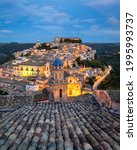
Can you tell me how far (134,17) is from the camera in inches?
145

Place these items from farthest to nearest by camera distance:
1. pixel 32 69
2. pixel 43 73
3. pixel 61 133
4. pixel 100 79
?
1. pixel 32 69
2. pixel 43 73
3. pixel 100 79
4. pixel 61 133

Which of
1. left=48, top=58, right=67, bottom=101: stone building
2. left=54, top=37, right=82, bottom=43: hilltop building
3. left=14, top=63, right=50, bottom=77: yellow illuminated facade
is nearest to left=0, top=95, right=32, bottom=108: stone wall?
left=48, top=58, right=67, bottom=101: stone building

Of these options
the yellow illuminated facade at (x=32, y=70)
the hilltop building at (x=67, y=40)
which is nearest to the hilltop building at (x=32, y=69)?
the yellow illuminated facade at (x=32, y=70)

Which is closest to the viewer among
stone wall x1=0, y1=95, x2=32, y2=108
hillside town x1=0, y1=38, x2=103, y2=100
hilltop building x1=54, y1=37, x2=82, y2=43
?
stone wall x1=0, y1=95, x2=32, y2=108

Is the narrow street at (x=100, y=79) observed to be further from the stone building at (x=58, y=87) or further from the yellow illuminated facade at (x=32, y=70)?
the stone building at (x=58, y=87)

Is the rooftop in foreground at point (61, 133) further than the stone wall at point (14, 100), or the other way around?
the stone wall at point (14, 100)

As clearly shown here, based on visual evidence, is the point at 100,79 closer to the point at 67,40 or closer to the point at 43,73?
the point at 43,73

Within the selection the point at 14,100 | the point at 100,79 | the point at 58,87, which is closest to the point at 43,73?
the point at 100,79

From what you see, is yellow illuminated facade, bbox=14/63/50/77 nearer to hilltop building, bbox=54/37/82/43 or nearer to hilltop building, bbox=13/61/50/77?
hilltop building, bbox=13/61/50/77

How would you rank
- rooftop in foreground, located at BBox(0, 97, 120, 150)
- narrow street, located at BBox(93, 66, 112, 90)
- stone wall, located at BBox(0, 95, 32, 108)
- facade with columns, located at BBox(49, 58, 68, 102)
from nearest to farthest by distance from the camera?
rooftop in foreground, located at BBox(0, 97, 120, 150), stone wall, located at BBox(0, 95, 32, 108), facade with columns, located at BBox(49, 58, 68, 102), narrow street, located at BBox(93, 66, 112, 90)

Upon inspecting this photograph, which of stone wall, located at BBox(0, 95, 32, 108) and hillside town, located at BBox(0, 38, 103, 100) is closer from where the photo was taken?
stone wall, located at BBox(0, 95, 32, 108)

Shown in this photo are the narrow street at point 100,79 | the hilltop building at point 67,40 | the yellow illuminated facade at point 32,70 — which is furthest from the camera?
the hilltop building at point 67,40

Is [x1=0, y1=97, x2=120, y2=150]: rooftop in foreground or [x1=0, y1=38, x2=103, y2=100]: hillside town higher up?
[x1=0, y1=38, x2=103, y2=100]: hillside town

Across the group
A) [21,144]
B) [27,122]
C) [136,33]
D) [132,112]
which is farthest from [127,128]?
[27,122]
